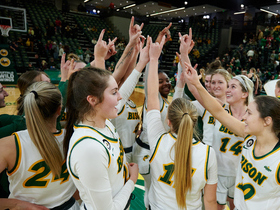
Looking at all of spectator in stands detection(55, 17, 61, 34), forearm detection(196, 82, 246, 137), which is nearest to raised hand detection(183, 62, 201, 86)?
forearm detection(196, 82, 246, 137)

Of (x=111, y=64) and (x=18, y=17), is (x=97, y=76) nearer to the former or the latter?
(x=111, y=64)

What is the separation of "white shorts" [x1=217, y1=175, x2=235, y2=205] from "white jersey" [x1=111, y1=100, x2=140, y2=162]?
1.20 metres

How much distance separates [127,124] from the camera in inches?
108

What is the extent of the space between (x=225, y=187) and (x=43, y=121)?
221cm

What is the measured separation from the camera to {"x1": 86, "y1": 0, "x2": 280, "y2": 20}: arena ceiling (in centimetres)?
2170

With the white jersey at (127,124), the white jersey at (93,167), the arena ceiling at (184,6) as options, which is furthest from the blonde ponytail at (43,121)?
the arena ceiling at (184,6)

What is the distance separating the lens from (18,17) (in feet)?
52.0

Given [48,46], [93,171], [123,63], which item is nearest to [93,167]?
[93,171]

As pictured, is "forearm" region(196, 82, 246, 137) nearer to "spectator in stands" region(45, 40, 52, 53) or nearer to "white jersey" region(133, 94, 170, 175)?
"white jersey" region(133, 94, 170, 175)

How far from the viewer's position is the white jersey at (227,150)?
2.42 m

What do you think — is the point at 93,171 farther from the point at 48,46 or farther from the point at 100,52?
the point at 48,46

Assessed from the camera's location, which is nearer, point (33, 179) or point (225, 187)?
point (33, 179)

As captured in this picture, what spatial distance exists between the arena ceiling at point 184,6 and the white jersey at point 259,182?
76.8ft

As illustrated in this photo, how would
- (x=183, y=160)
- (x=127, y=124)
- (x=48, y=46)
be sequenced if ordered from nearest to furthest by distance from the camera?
(x=183, y=160) → (x=127, y=124) → (x=48, y=46)
